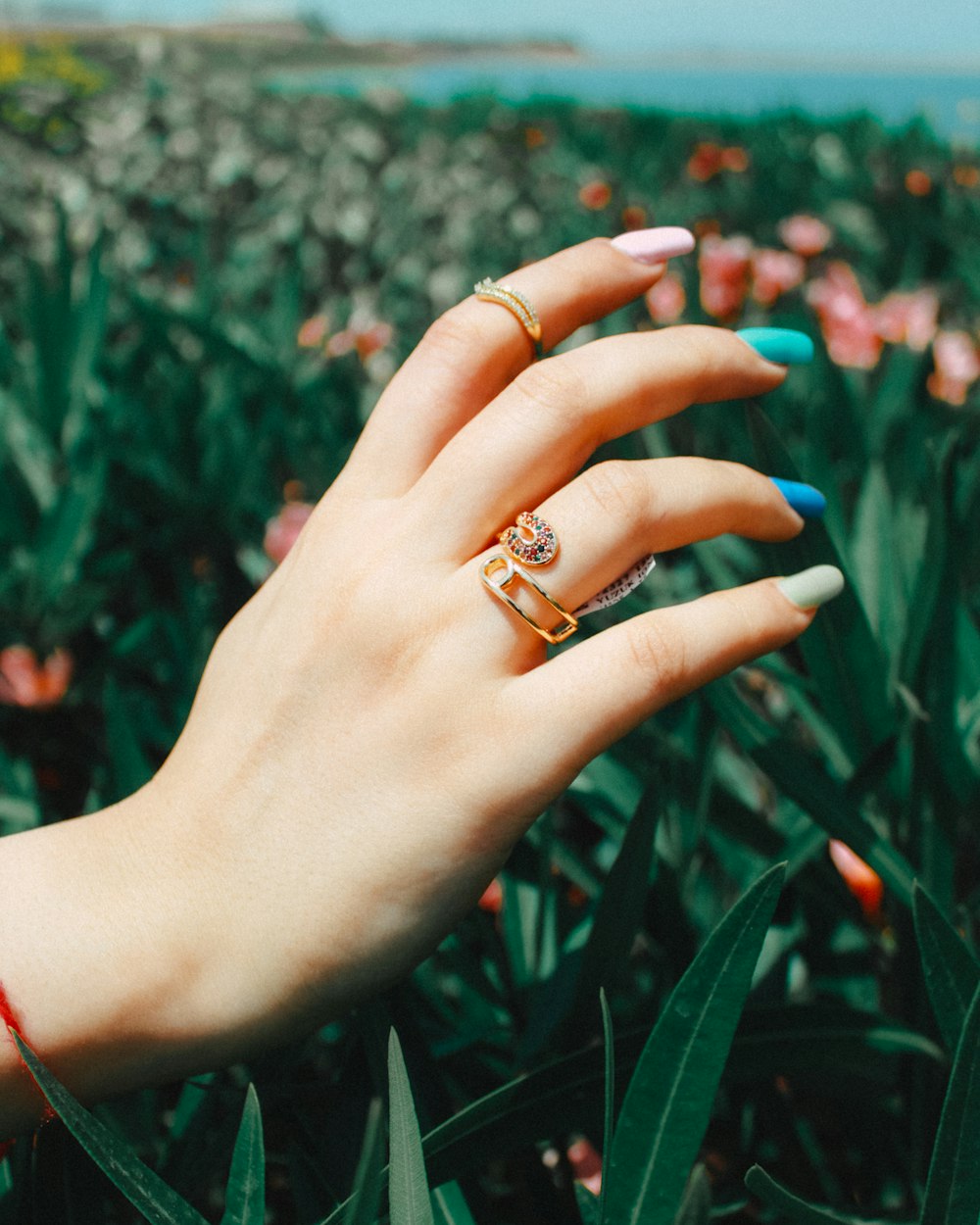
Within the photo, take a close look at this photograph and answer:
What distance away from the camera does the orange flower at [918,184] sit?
10.4 ft

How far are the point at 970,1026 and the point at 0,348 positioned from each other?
1.66m

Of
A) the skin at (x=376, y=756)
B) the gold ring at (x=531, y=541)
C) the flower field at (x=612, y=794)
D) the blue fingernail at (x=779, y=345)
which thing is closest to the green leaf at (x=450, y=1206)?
the flower field at (x=612, y=794)

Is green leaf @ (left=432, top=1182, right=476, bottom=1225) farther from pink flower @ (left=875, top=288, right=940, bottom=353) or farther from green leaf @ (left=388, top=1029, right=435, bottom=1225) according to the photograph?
pink flower @ (left=875, top=288, right=940, bottom=353)

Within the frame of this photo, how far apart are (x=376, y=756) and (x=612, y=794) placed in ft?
0.99

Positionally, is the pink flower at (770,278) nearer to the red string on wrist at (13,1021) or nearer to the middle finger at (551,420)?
the middle finger at (551,420)

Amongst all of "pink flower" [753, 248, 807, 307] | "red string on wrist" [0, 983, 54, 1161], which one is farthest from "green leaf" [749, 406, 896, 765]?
"pink flower" [753, 248, 807, 307]

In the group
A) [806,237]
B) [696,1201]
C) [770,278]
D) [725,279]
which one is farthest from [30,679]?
[806,237]

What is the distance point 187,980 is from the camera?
0.61 metres

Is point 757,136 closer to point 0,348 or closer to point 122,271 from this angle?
point 122,271

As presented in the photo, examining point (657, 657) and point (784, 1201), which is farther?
point (657, 657)

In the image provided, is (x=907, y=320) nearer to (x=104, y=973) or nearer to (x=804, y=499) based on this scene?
(x=804, y=499)

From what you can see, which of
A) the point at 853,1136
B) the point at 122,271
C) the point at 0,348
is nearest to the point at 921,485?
the point at 853,1136

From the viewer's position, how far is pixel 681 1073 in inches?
19.6

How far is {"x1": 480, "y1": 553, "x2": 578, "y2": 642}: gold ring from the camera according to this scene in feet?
2.04
